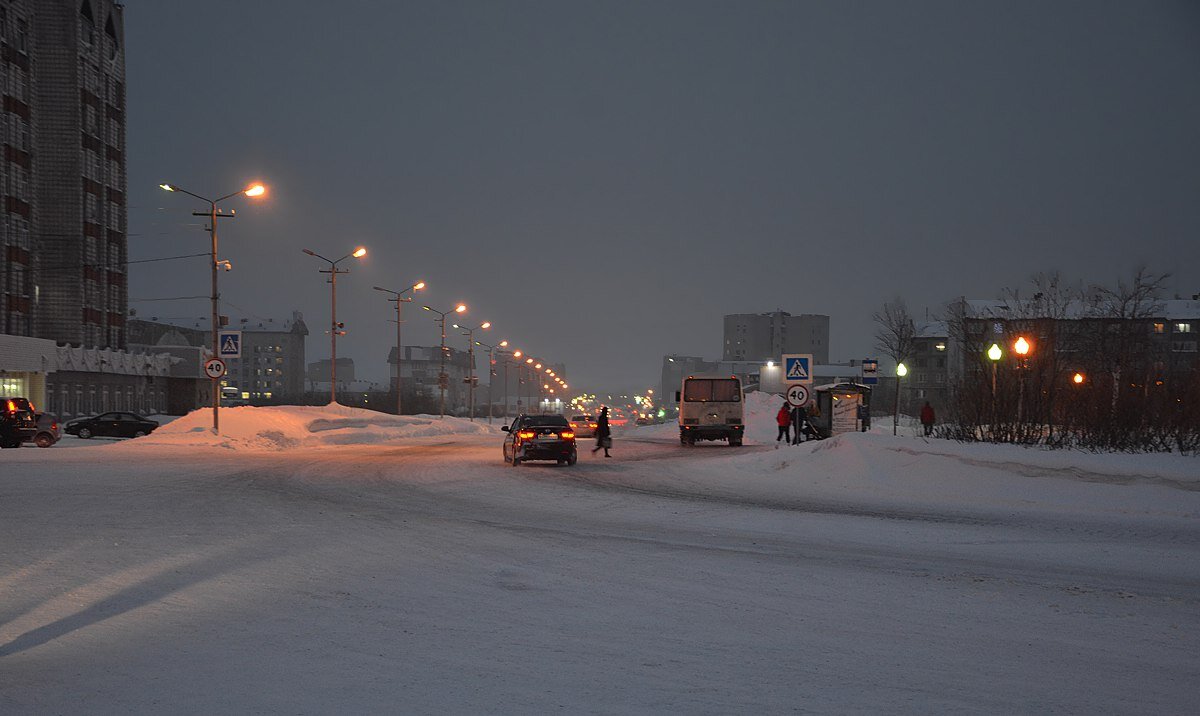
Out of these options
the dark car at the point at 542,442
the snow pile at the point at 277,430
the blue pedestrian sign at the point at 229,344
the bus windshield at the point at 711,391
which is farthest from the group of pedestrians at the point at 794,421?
the blue pedestrian sign at the point at 229,344

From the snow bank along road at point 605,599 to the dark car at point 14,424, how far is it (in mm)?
17064

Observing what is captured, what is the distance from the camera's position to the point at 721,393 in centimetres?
4219

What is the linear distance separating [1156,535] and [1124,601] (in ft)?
18.5

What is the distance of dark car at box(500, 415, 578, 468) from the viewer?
2783cm

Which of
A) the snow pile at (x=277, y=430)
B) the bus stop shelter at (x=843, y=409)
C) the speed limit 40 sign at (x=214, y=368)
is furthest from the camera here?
the bus stop shelter at (x=843, y=409)

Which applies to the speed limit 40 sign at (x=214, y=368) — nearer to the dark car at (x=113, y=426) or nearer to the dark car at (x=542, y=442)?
the dark car at (x=542, y=442)

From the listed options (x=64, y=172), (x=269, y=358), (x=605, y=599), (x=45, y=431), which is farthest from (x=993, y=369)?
(x=269, y=358)

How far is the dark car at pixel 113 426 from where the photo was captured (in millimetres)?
46844

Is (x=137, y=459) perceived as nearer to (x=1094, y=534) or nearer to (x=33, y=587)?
(x=33, y=587)

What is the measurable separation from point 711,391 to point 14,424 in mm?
27113

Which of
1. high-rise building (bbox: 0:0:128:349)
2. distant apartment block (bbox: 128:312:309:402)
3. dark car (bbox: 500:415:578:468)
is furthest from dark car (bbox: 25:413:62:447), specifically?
distant apartment block (bbox: 128:312:309:402)

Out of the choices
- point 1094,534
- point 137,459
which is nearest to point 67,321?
point 137,459

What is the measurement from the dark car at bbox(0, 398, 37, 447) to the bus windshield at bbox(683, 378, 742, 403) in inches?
1012

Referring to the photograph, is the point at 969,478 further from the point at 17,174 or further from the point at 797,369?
the point at 17,174
